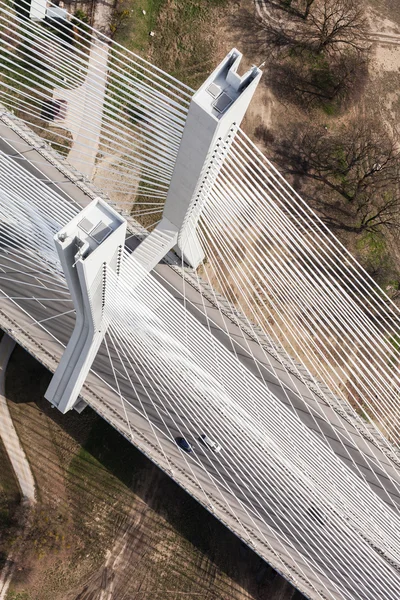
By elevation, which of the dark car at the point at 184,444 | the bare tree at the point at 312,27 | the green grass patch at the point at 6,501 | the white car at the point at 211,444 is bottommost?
the green grass patch at the point at 6,501

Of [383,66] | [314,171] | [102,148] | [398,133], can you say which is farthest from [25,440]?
[383,66]

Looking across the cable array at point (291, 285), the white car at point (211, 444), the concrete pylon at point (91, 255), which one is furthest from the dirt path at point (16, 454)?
the cable array at point (291, 285)

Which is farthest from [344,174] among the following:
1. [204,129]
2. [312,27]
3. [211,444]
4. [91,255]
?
[91,255]

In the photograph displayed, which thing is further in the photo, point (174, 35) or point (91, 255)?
point (174, 35)

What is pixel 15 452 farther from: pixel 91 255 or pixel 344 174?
pixel 344 174

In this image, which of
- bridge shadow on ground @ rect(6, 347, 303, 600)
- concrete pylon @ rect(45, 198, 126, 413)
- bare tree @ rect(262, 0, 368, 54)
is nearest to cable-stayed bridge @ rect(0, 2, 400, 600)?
concrete pylon @ rect(45, 198, 126, 413)

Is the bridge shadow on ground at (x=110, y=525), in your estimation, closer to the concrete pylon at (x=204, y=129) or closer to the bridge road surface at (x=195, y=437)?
the bridge road surface at (x=195, y=437)
